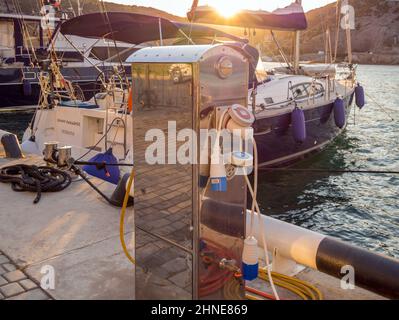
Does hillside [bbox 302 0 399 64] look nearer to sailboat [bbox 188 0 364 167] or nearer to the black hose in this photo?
sailboat [bbox 188 0 364 167]

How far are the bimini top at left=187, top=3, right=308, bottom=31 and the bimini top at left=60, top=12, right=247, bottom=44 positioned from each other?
5.47ft

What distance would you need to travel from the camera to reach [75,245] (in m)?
4.15

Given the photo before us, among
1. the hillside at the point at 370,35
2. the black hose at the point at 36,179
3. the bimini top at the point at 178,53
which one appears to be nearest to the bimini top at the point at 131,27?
the black hose at the point at 36,179

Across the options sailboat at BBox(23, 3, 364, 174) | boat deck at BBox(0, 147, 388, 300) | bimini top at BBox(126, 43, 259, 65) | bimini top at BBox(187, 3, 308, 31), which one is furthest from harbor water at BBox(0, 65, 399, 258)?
bimini top at BBox(126, 43, 259, 65)

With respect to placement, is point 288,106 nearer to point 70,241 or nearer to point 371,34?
point 70,241

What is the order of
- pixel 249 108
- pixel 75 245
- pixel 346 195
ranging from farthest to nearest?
pixel 346 195 < pixel 249 108 < pixel 75 245

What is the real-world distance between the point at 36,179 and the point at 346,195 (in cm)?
736

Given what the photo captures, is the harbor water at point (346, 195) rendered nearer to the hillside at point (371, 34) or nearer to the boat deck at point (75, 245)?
the boat deck at point (75, 245)

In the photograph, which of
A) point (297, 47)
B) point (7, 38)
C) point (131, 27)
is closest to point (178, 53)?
point (131, 27)

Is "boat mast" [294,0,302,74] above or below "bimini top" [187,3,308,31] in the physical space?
below

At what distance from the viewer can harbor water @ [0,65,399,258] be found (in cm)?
852

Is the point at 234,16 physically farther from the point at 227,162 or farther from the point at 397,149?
the point at 227,162
